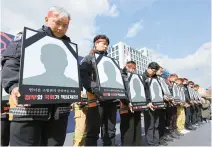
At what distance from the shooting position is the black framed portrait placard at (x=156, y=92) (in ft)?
11.9

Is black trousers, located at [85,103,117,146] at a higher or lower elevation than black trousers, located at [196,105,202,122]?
higher

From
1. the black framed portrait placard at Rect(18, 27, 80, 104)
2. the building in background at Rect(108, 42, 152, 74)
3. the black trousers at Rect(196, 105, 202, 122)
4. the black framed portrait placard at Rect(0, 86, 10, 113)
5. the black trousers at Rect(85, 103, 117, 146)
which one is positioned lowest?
the black trousers at Rect(196, 105, 202, 122)

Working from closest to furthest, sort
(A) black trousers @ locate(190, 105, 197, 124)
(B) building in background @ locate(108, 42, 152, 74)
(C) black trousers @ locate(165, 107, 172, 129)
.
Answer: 1. (C) black trousers @ locate(165, 107, 172, 129)
2. (A) black trousers @ locate(190, 105, 197, 124)
3. (B) building in background @ locate(108, 42, 152, 74)

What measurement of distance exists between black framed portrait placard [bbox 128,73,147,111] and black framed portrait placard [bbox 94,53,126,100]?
1.61ft

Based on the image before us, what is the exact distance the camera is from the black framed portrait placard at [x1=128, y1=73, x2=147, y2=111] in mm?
3010

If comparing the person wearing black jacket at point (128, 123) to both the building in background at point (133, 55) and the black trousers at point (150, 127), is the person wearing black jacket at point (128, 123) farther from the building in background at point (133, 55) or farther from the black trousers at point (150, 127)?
the building in background at point (133, 55)

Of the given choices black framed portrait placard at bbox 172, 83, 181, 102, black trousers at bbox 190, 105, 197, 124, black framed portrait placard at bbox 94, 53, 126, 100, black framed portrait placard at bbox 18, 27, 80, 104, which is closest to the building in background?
black trousers at bbox 190, 105, 197, 124

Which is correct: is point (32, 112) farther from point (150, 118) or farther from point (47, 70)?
point (150, 118)

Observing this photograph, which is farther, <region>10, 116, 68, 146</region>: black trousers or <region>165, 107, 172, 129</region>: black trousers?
<region>165, 107, 172, 129</region>: black trousers

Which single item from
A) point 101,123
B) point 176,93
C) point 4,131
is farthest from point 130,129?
point 176,93

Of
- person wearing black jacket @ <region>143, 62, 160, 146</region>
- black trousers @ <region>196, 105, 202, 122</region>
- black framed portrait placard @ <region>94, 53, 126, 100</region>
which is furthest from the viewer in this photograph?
black trousers @ <region>196, 105, 202, 122</region>

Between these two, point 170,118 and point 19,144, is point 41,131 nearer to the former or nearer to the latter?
point 19,144

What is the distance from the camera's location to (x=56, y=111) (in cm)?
150

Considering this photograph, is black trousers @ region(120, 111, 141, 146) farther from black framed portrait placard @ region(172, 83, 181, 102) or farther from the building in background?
the building in background
